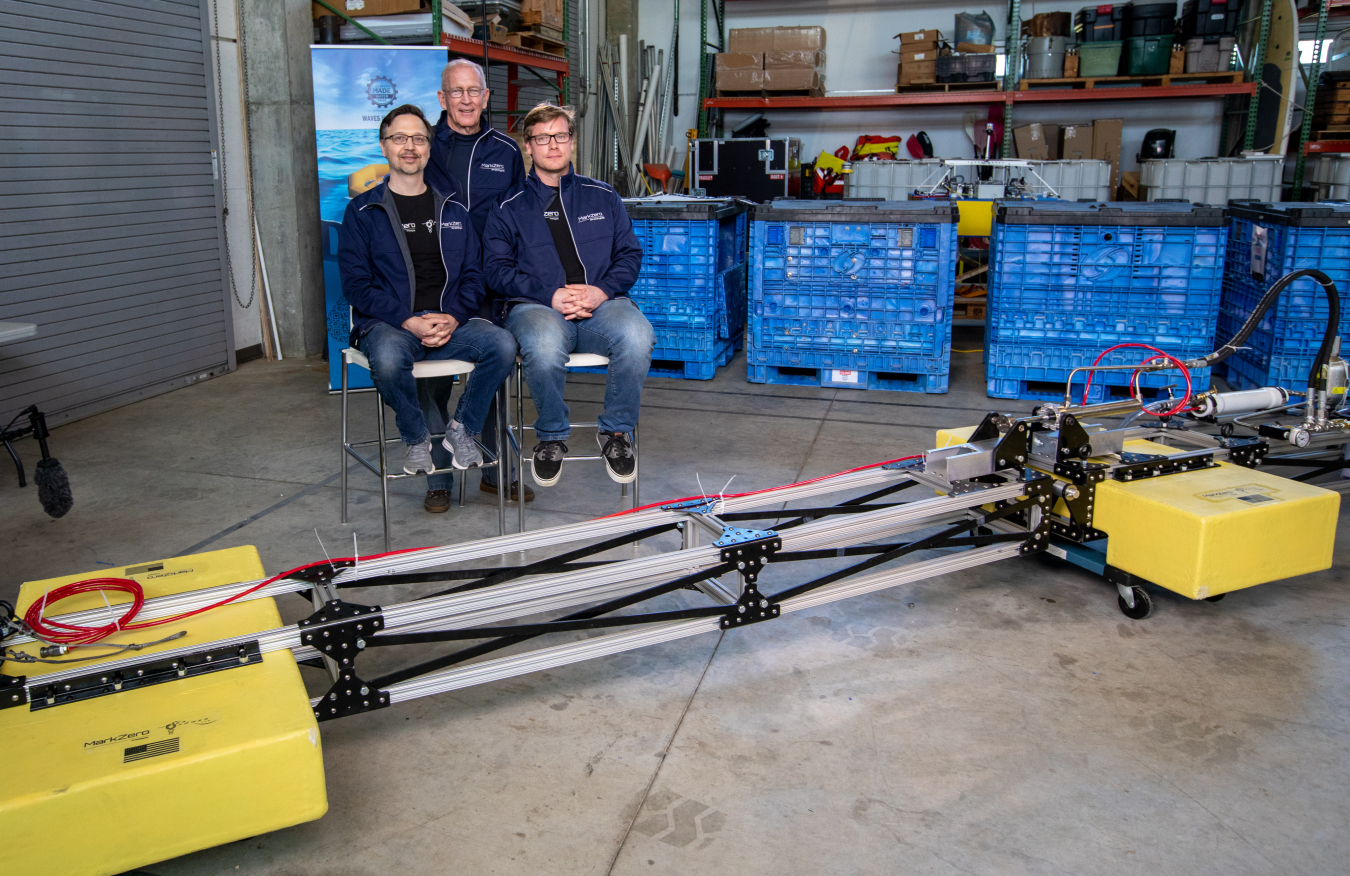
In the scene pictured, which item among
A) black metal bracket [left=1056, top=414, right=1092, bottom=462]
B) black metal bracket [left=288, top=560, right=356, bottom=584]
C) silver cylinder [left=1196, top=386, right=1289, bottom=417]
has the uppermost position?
silver cylinder [left=1196, top=386, right=1289, bottom=417]

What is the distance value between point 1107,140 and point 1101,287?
4.87 m

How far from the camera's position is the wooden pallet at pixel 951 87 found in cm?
926

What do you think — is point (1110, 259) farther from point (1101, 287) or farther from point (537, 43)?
point (537, 43)

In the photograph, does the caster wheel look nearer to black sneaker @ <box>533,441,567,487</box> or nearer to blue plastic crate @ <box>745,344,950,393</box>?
black sneaker @ <box>533,441,567,487</box>

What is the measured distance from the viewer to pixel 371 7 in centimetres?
615

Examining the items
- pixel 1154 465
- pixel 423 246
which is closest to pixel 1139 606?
pixel 1154 465

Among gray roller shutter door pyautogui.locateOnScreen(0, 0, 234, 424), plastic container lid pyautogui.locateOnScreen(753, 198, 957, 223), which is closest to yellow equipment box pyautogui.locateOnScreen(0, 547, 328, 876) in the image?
gray roller shutter door pyautogui.locateOnScreen(0, 0, 234, 424)

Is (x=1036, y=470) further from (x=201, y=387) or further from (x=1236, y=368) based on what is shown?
(x=201, y=387)

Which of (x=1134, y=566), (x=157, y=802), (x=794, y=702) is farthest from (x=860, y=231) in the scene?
(x=157, y=802)

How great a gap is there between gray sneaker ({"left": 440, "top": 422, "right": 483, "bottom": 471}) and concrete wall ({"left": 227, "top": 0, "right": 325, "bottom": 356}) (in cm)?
356

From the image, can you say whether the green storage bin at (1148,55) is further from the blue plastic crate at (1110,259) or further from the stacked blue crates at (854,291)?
the stacked blue crates at (854,291)

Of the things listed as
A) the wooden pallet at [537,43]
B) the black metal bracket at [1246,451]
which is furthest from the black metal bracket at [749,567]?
the wooden pallet at [537,43]

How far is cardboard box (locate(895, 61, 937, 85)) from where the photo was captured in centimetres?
937

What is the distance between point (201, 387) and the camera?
593cm
